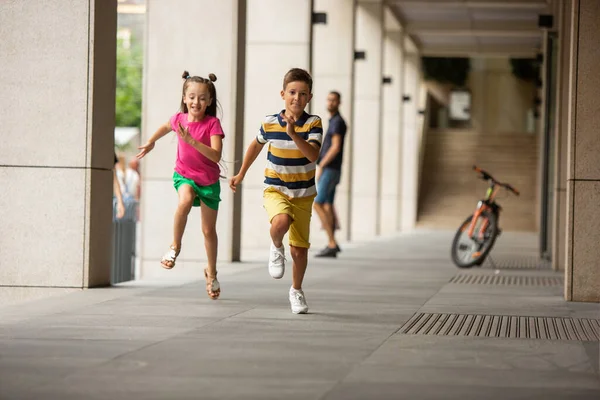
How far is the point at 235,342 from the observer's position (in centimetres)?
613

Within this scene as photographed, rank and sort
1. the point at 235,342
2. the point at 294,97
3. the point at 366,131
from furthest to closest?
the point at 366,131 < the point at 294,97 < the point at 235,342

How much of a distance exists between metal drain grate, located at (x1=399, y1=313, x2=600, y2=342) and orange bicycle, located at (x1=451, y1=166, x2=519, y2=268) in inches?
226

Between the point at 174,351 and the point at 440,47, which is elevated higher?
the point at 440,47

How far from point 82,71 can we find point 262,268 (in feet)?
13.2

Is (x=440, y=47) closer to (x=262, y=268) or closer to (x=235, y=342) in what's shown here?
(x=262, y=268)

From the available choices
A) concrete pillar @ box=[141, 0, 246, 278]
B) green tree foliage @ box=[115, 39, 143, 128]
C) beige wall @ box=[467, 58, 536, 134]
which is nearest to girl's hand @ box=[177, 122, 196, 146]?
concrete pillar @ box=[141, 0, 246, 278]

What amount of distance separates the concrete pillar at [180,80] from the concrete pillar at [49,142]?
4267mm

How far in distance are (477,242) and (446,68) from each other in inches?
1718

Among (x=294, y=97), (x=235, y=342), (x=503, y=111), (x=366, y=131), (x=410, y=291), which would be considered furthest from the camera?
(x=503, y=111)

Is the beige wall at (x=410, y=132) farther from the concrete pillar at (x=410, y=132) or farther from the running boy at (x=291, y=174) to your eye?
the running boy at (x=291, y=174)

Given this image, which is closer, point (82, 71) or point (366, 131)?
point (82, 71)

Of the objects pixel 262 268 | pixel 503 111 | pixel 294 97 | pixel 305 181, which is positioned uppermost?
pixel 503 111

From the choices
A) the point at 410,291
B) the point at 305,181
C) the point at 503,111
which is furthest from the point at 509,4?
the point at 503,111

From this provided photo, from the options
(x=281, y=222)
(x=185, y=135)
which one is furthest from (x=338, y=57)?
(x=281, y=222)
